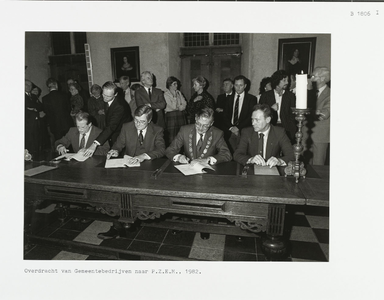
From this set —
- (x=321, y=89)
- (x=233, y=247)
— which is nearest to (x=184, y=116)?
(x=321, y=89)

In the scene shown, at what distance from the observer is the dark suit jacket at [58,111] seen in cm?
381

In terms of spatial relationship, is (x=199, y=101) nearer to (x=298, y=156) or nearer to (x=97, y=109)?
(x=97, y=109)

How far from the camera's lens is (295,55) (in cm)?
417

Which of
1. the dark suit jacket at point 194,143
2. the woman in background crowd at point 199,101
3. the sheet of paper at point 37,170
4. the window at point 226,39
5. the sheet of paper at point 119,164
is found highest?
the window at point 226,39

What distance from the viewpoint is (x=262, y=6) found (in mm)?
1589

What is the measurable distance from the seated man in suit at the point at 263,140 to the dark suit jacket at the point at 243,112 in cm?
107

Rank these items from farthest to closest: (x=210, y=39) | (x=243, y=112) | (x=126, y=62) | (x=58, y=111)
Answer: (x=210, y=39), (x=126, y=62), (x=58, y=111), (x=243, y=112)

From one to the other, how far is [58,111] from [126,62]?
5.68 ft

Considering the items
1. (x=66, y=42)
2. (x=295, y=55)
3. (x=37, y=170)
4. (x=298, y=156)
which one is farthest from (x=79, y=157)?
(x=66, y=42)

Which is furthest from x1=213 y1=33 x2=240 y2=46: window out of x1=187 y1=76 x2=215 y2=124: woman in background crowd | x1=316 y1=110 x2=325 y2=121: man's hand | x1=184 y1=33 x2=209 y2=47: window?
x1=316 y1=110 x2=325 y2=121: man's hand

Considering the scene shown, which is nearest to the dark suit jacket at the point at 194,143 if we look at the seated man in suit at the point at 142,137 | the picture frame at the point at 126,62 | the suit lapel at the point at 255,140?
the seated man in suit at the point at 142,137

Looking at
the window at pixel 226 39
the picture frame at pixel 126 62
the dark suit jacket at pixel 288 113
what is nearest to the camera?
the dark suit jacket at pixel 288 113

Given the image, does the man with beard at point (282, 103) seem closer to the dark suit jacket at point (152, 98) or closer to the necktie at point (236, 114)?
the necktie at point (236, 114)
